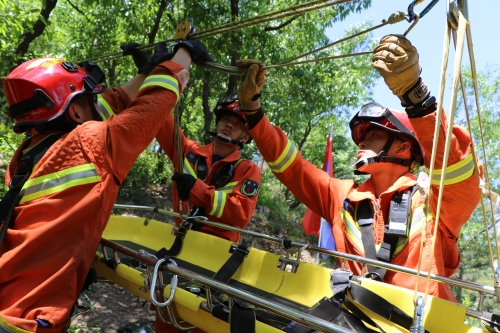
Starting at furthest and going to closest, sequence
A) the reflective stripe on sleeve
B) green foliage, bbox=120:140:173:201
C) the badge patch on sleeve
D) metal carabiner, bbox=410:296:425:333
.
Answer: green foliage, bbox=120:140:173:201 → the badge patch on sleeve → the reflective stripe on sleeve → metal carabiner, bbox=410:296:425:333

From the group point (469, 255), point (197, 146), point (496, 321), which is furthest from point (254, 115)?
point (469, 255)

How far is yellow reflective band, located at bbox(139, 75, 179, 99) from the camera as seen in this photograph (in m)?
2.01

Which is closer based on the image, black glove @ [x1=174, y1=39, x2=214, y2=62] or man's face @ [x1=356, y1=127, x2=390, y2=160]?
man's face @ [x1=356, y1=127, x2=390, y2=160]

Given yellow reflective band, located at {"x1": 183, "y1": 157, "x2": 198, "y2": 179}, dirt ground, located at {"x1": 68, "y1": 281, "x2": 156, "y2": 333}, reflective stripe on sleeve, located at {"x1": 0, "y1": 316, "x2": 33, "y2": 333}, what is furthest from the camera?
dirt ground, located at {"x1": 68, "y1": 281, "x2": 156, "y2": 333}

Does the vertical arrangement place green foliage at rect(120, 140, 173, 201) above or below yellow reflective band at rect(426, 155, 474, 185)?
above

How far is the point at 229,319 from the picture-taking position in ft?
5.51

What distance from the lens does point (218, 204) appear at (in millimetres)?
2926

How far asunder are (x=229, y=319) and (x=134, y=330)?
66.6 inches

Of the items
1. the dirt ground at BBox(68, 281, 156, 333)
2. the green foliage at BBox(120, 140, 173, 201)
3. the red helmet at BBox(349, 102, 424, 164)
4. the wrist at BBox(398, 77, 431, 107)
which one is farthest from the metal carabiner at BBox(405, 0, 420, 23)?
the green foliage at BBox(120, 140, 173, 201)

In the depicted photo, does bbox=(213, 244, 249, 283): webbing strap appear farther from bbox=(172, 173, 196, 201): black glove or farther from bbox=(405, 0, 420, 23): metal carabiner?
bbox=(405, 0, 420, 23): metal carabiner

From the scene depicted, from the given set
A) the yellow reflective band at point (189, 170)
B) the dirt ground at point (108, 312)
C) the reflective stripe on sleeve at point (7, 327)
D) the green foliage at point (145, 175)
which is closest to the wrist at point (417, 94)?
the reflective stripe on sleeve at point (7, 327)

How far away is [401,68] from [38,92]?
169cm

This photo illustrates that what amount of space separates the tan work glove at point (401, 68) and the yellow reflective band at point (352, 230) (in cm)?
78

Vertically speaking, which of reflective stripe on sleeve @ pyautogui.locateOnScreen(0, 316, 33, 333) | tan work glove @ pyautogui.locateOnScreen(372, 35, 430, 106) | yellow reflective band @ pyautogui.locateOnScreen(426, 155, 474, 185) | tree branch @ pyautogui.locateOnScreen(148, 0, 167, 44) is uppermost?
tree branch @ pyautogui.locateOnScreen(148, 0, 167, 44)
